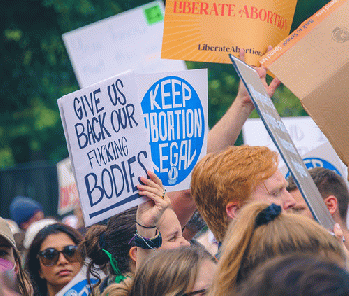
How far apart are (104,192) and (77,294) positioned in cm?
108

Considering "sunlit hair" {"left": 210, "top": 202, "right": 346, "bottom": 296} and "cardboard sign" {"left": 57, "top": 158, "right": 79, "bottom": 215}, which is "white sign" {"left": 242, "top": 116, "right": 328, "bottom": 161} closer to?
"cardboard sign" {"left": 57, "top": 158, "right": 79, "bottom": 215}

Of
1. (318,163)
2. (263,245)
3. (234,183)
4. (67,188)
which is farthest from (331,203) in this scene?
(67,188)

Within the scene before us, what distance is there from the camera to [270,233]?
1818 mm

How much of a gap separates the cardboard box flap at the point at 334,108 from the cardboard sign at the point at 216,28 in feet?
2.45

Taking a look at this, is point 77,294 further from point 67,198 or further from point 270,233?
point 67,198

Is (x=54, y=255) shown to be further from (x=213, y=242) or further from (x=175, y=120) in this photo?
(x=175, y=120)

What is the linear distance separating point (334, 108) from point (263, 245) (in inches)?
41.7

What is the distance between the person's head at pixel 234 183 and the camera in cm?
262

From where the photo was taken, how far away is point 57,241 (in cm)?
Answer: 438

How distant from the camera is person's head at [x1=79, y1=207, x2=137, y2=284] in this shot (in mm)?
3252

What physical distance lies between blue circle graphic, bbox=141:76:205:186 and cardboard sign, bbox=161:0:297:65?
0.59 ft

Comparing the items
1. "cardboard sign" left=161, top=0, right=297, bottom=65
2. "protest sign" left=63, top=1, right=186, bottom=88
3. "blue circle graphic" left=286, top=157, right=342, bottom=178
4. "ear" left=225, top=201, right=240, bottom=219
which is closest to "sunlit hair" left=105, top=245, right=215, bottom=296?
"ear" left=225, top=201, right=240, bottom=219

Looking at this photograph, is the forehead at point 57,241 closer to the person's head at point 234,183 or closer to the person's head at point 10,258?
the person's head at point 10,258

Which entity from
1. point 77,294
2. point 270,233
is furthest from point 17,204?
point 270,233
